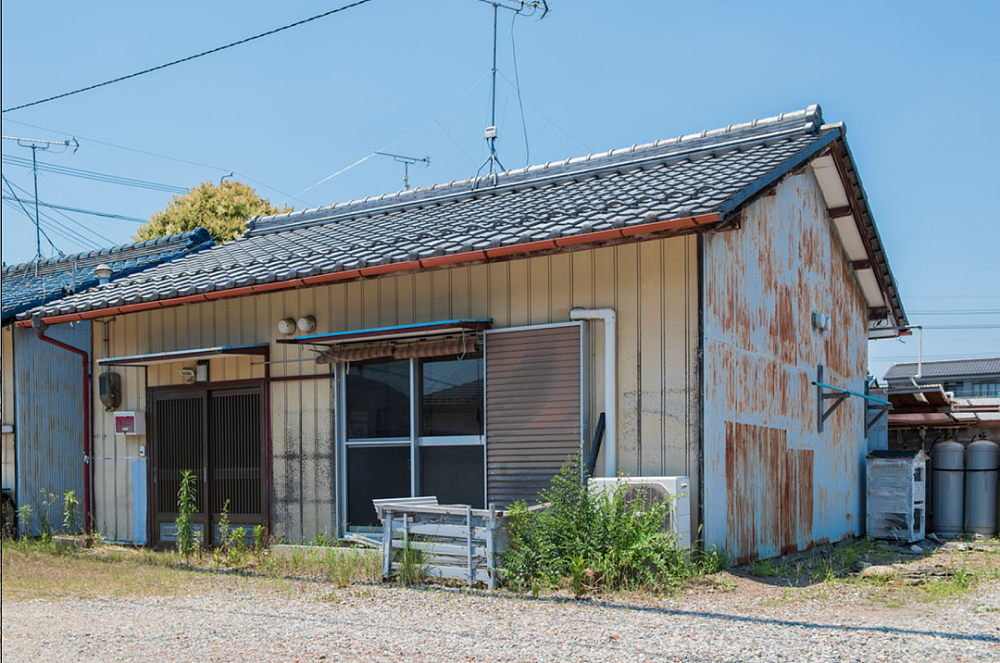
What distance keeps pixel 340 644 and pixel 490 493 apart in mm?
3244

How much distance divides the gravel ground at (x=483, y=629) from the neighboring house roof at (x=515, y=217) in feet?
9.11

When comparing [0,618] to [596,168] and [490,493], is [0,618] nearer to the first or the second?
[490,493]

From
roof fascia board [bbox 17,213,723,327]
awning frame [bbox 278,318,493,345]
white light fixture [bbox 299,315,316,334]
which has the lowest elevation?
awning frame [bbox 278,318,493,345]

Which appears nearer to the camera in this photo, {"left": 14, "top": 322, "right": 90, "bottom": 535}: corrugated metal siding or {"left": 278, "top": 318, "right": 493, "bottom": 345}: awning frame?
{"left": 278, "top": 318, "right": 493, "bottom": 345}: awning frame

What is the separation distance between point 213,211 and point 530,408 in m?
19.8

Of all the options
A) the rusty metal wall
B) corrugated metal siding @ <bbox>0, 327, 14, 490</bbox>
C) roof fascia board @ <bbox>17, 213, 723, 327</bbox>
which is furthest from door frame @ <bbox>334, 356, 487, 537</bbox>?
corrugated metal siding @ <bbox>0, 327, 14, 490</bbox>

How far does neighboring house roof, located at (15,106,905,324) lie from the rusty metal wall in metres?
0.57

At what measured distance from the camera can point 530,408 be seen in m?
A: 8.16

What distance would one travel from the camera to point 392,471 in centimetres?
907

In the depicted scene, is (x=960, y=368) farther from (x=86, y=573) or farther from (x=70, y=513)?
(x=86, y=573)

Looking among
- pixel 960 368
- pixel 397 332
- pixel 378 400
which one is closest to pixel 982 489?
pixel 378 400

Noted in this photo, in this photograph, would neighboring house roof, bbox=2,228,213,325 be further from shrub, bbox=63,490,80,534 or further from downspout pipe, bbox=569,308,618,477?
downspout pipe, bbox=569,308,618,477

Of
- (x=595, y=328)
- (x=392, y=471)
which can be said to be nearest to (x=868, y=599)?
(x=595, y=328)

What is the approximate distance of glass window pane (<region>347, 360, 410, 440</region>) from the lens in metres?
9.01
